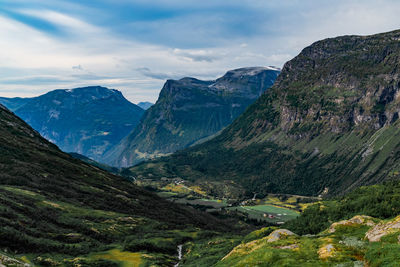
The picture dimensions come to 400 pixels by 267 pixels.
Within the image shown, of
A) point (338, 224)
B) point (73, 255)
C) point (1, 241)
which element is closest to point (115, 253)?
point (73, 255)

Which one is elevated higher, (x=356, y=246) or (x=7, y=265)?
(x=356, y=246)

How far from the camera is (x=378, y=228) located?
224ft

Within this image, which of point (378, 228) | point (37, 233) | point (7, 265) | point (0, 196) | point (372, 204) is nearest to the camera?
point (378, 228)

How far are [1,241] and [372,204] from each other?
141 metres

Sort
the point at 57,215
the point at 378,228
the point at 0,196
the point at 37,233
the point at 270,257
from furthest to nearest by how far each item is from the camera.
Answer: the point at 57,215, the point at 0,196, the point at 37,233, the point at 378,228, the point at 270,257

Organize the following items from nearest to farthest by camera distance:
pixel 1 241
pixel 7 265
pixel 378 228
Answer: pixel 378 228 < pixel 7 265 < pixel 1 241

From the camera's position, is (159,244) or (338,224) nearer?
(338,224)

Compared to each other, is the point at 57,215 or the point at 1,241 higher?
the point at 1,241

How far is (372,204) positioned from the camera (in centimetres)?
13212

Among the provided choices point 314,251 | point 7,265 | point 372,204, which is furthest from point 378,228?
point 7,265

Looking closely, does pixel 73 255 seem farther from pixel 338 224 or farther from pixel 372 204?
pixel 372 204

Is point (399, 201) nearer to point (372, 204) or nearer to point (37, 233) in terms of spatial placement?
point (372, 204)

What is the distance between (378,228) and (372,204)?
72.3 m

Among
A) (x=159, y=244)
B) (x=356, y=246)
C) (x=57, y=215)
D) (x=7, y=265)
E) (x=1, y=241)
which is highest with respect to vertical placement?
(x=356, y=246)
